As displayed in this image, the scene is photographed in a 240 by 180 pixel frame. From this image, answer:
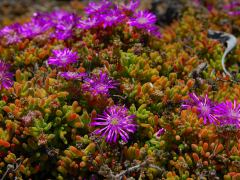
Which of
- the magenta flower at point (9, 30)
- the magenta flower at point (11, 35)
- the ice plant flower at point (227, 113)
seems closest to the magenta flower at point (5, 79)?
the magenta flower at point (11, 35)

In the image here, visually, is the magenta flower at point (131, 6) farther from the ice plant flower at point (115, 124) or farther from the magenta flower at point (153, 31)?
the ice plant flower at point (115, 124)

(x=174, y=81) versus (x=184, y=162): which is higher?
(x=174, y=81)

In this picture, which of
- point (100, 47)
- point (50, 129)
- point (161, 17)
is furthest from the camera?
point (161, 17)

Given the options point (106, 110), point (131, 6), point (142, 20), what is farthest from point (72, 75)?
point (131, 6)

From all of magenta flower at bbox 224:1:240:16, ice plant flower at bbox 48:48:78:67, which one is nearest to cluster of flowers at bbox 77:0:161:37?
ice plant flower at bbox 48:48:78:67

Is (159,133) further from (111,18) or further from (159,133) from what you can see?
(111,18)

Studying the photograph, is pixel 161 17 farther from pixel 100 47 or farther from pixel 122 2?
pixel 100 47

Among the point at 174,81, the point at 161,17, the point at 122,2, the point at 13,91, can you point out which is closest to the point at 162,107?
the point at 174,81
